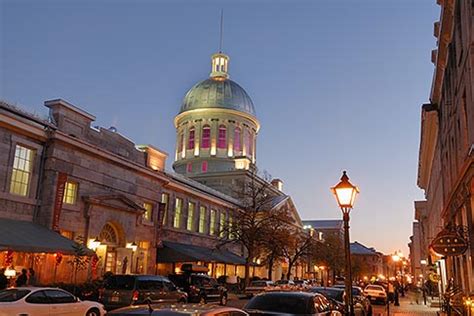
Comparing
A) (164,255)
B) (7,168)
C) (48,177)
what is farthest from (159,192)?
(7,168)

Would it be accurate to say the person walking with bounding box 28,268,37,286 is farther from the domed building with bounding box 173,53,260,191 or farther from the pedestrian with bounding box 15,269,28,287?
the domed building with bounding box 173,53,260,191

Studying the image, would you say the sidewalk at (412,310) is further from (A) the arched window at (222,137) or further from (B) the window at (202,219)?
(A) the arched window at (222,137)

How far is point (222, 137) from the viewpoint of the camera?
7631 centimetres

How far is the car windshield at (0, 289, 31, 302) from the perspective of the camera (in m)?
14.6

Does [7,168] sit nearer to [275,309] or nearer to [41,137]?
[41,137]

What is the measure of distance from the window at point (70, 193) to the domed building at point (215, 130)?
43.0 metres

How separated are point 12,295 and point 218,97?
6529cm

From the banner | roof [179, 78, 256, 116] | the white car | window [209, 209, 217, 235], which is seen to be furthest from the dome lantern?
the white car

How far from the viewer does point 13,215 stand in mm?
24156

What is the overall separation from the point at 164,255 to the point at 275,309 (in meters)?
26.9

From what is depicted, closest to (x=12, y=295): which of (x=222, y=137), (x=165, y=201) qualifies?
(x=165, y=201)

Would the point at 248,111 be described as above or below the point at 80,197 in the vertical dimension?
above

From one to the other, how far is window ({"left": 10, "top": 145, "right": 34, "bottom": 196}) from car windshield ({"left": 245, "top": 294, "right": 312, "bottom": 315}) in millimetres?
Answer: 16954

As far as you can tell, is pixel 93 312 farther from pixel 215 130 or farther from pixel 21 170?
pixel 215 130
